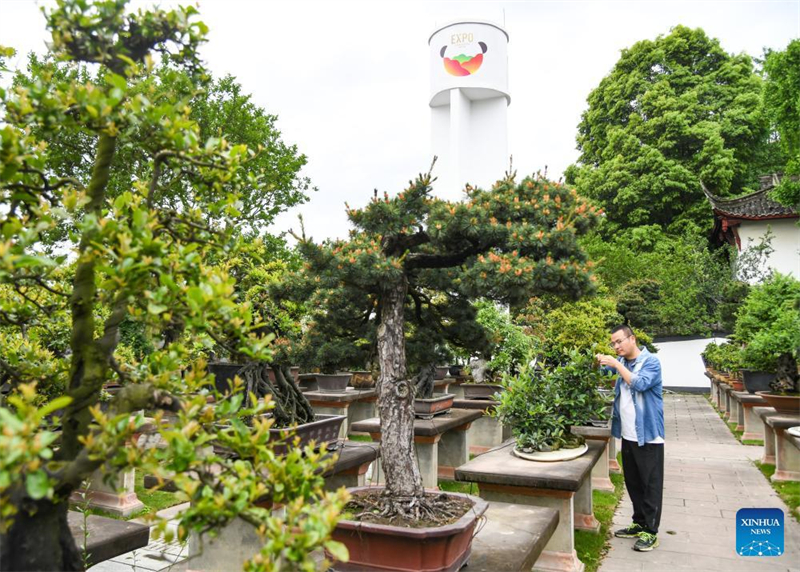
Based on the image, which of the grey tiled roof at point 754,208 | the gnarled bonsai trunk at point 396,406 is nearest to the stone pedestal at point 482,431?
the gnarled bonsai trunk at point 396,406

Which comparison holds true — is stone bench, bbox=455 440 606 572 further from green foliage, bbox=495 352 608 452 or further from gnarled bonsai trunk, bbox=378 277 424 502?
gnarled bonsai trunk, bbox=378 277 424 502

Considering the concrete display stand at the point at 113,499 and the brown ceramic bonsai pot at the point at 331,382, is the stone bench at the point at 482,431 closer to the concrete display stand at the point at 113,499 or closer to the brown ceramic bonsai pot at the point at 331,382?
the brown ceramic bonsai pot at the point at 331,382

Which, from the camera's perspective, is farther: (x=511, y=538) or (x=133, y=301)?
(x=511, y=538)

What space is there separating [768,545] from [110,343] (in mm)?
2258

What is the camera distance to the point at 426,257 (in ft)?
10.6

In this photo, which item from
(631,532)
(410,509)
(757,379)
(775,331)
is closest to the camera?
(410,509)

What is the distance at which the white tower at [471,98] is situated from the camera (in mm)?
26094

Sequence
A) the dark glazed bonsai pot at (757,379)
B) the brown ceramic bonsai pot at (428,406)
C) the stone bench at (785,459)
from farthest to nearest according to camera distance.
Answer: the dark glazed bonsai pot at (757,379) < the stone bench at (785,459) < the brown ceramic bonsai pot at (428,406)

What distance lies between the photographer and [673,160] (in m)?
22.0

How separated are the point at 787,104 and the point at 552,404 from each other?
12.6 ft

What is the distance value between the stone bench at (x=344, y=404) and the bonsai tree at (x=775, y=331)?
16.6ft

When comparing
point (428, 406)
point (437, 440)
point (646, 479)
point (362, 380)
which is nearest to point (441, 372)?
point (362, 380)

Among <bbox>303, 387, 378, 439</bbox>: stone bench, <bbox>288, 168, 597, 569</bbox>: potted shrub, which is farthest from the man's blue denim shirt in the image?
<bbox>303, 387, 378, 439</bbox>: stone bench

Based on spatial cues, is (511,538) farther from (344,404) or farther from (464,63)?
(464,63)
